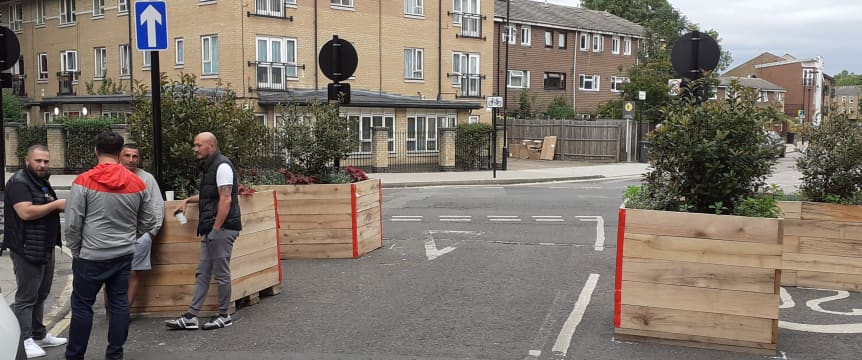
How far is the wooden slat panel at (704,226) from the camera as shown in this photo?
5.90 m

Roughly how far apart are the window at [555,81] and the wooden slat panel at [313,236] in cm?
4154

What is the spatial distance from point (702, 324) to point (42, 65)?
136 feet

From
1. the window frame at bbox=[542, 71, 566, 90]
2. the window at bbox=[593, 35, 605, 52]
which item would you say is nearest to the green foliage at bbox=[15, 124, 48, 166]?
the window frame at bbox=[542, 71, 566, 90]

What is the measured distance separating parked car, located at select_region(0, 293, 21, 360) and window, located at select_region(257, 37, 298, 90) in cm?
2652

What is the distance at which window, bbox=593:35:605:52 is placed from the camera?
171 ft

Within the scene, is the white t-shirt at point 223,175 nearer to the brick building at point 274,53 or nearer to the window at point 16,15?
the brick building at point 274,53

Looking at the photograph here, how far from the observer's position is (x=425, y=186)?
939 inches

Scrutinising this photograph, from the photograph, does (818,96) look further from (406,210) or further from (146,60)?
(406,210)

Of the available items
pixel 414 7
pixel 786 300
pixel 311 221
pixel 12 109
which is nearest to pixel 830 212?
pixel 786 300

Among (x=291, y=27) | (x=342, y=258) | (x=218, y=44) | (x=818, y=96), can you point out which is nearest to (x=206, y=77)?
(x=218, y=44)

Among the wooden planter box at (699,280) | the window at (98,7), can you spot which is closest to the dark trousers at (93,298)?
the wooden planter box at (699,280)

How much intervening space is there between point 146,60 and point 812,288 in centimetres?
3048

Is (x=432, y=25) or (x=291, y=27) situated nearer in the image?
(x=291, y=27)

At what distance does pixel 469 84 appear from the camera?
37.2 meters
